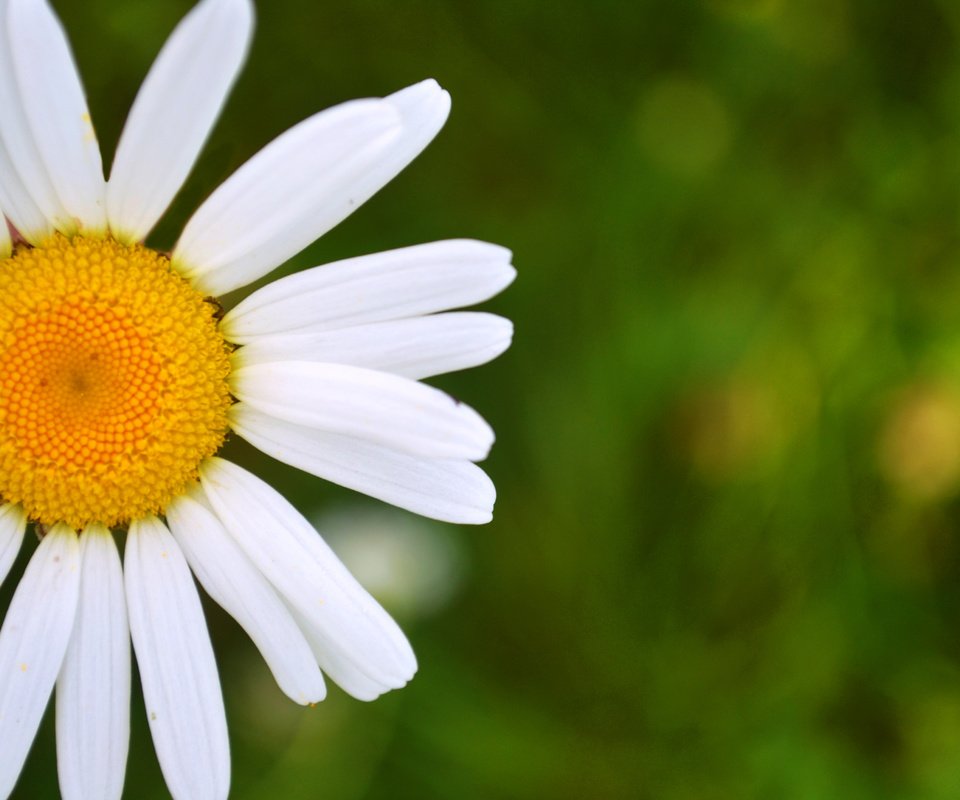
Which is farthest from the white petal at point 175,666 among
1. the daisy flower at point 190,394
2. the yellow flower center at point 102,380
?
the yellow flower center at point 102,380

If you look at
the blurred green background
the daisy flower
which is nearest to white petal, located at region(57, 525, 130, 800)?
the daisy flower

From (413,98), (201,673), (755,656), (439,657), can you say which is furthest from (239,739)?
(413,98)

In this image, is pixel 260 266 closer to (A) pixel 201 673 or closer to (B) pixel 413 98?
(B) pixel 413 98

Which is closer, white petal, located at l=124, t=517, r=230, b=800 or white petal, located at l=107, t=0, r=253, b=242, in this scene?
white petal, located at l=107, t=0, r=253, b=242

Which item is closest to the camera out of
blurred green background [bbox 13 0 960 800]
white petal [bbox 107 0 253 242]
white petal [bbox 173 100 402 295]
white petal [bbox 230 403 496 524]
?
white petal [bbox 107 0 253 242]

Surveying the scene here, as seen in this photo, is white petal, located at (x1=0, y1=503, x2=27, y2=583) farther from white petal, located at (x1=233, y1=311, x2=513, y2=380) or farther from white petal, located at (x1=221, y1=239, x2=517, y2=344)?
white petal, located at (x1=233, y1=311, x2=513, y2=380)

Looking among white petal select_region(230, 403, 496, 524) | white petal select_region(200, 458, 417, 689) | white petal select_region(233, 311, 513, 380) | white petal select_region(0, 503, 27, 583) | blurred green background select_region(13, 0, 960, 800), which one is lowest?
white petal select_region(0, 503, 27, 583)
